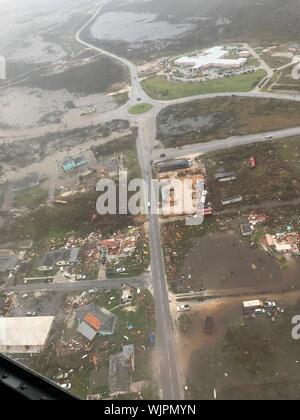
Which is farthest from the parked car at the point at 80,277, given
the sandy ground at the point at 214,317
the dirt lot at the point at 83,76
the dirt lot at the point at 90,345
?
the dirt lot at the point at 83,76

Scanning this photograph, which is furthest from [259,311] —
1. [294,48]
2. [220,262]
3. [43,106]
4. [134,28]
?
[134,28]

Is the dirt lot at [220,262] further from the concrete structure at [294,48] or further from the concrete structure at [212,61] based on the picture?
the concrete structure at [294,48]

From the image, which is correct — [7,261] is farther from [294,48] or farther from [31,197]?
[294,48]

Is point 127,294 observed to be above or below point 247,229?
below

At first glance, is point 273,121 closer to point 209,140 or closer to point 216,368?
point 209,140

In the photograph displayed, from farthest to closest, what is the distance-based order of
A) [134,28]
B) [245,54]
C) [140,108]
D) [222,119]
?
[134,28]
[245,54]
[140,108]
[222,119]

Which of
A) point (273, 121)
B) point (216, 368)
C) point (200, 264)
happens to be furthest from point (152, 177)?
point (216, 368)
